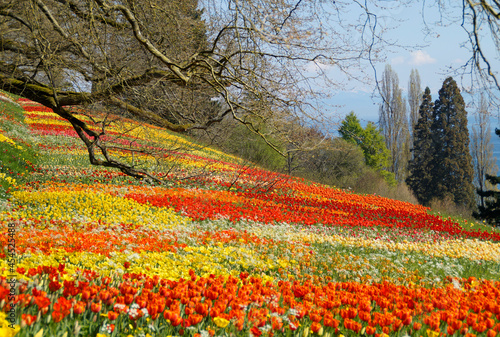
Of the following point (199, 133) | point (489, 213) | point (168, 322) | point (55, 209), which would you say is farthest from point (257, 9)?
point (489, 213)

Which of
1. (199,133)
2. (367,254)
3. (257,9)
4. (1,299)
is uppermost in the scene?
Result: (257,9)

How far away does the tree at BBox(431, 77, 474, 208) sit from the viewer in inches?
1443

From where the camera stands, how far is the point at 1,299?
2.19 m

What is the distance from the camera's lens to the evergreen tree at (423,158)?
125ft

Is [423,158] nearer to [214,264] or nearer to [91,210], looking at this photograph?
[91,210]

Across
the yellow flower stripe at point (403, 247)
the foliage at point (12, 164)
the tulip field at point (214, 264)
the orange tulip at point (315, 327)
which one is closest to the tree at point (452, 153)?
the tulip field at point (214, 264)

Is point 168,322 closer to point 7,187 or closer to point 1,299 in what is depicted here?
point 1,299

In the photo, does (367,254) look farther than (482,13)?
Yes

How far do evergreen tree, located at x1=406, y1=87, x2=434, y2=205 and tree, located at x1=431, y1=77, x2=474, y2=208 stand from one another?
80 cm

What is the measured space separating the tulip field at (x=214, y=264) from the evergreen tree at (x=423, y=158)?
26726mm

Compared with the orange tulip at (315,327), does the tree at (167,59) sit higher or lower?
higher

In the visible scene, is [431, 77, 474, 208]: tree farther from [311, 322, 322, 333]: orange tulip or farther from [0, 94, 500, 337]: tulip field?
[311, 322, 322, 333]: orange tulip

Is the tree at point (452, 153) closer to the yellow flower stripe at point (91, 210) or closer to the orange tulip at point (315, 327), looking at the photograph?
the yellow flower stripe at point (91, 210)

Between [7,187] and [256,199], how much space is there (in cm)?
687
